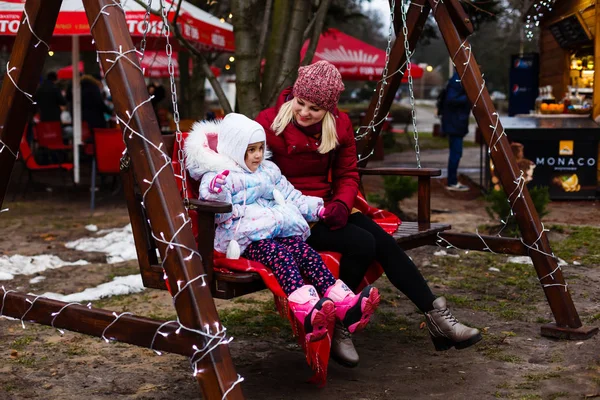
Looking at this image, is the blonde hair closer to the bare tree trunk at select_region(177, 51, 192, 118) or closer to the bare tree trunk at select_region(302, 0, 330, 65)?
the bare tree trunk at select_region(302, 0, 330, 65)

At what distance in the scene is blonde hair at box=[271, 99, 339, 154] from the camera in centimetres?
438

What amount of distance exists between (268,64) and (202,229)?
4.62 metres

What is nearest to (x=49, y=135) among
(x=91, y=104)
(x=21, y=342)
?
(x=91, y=104)

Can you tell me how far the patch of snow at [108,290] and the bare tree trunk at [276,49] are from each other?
2.38 meters

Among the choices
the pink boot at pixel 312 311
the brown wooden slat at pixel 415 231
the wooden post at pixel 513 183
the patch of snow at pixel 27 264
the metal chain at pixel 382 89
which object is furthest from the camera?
the patch of snow at pixel 27 264

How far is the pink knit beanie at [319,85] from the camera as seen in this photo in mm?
4227

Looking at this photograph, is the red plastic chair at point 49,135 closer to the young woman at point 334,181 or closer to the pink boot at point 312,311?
the young woman at point 334,181

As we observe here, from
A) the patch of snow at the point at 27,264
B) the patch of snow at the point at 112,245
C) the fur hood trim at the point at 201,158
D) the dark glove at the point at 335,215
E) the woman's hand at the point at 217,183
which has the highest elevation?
the fur hood trim at the point at 201,158

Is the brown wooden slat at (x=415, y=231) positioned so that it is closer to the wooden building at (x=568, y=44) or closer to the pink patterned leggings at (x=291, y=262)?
the pink patterned leggings at (x=291, y=262)

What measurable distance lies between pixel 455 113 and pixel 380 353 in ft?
25.7

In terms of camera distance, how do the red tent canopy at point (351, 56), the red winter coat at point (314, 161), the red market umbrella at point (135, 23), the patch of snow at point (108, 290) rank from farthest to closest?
the red tent canopy at point (351, 56) → the red market umbrella at point (135, 23) → the patch of snow at point (108, 290) → the red winter coat at point (314, 161)

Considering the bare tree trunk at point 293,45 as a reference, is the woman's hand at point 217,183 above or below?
below

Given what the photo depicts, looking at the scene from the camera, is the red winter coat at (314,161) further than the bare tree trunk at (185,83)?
No

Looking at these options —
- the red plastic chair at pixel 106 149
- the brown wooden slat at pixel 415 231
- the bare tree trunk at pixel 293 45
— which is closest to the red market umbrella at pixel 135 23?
the red plastic chair at pixel 106 149
